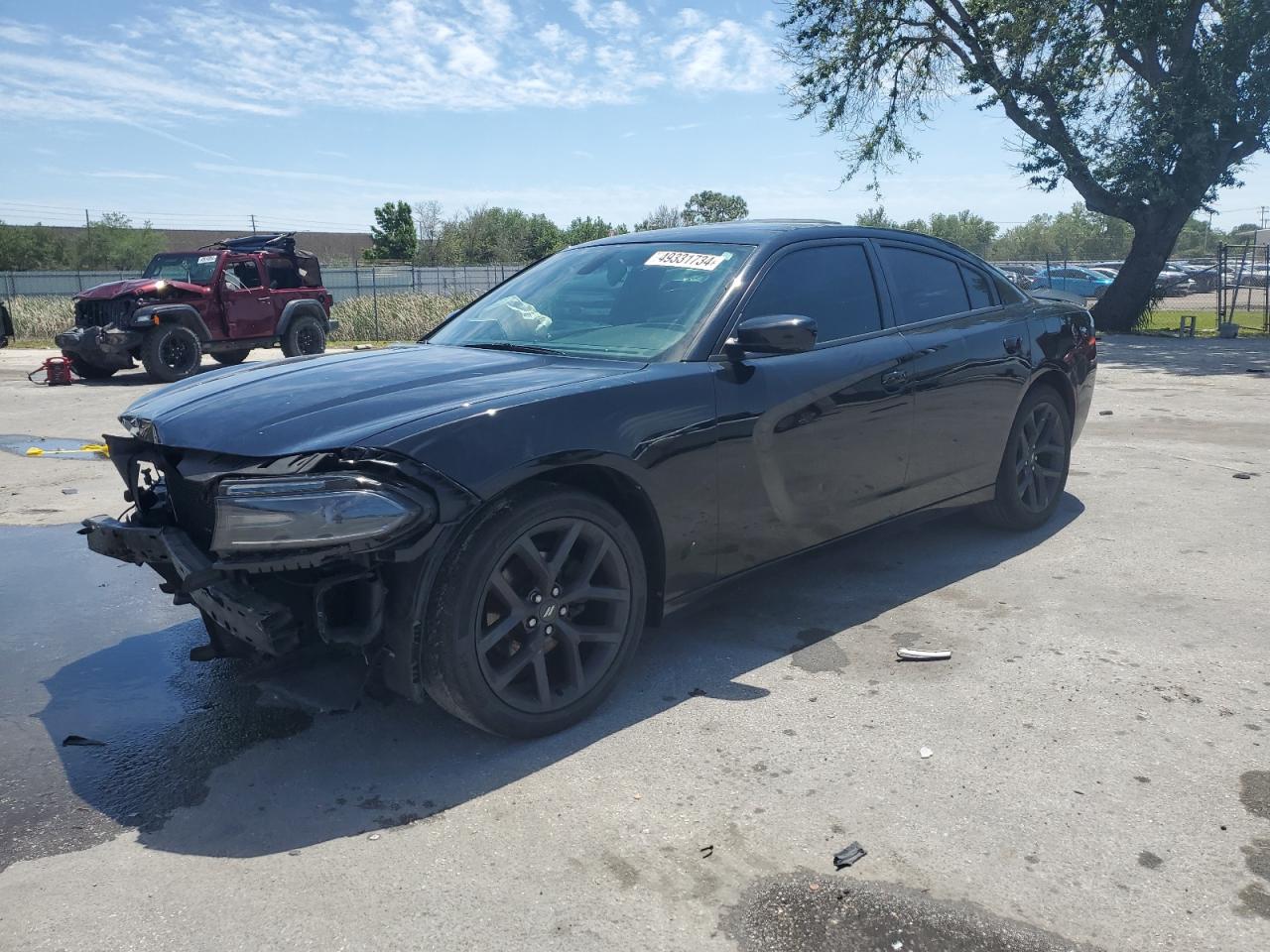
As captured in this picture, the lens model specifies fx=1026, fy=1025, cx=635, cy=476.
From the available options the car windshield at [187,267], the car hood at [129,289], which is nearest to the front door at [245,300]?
the car windshield at [187,267]

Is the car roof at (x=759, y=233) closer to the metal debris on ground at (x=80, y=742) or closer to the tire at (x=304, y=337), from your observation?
the metal debris on ground at (x=80, y=742)

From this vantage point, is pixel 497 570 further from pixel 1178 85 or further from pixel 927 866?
pixel 1178 85

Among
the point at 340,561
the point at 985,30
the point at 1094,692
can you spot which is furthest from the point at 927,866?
the point at 985,30

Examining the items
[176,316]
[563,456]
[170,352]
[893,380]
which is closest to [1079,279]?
[176,316]

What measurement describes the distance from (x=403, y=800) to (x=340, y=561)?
0.72m

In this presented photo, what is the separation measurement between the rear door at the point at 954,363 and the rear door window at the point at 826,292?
220 millimetres

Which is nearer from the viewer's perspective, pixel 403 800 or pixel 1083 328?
pixel 403 800

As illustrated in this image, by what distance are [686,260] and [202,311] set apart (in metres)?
13.8

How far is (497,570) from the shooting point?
3092mm

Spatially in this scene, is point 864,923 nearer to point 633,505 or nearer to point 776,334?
point 633,505

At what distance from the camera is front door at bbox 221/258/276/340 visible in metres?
16.4

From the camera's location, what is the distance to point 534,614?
10.6 feet

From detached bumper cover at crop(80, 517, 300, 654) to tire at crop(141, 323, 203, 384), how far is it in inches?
505

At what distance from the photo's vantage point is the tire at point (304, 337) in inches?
683
